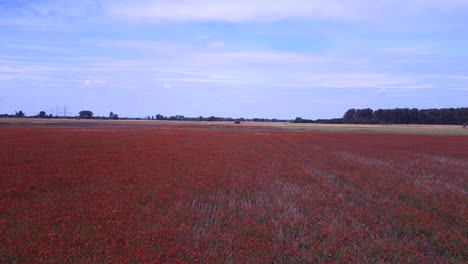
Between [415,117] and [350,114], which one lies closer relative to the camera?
[415,117]

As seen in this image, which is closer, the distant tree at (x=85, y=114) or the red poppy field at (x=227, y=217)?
the red poppy field at (x=227, y=217)

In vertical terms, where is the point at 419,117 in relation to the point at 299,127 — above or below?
above

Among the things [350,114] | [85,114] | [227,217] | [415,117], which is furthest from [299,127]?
[85,114]

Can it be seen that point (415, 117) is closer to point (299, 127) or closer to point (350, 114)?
point (350, 114)

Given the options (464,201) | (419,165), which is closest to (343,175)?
(464,201)

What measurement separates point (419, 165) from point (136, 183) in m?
15.1

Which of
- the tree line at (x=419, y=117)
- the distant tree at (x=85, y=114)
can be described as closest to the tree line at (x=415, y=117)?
the tree line at (x=419, y=117)

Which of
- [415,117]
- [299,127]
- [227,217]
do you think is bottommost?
[299,127]

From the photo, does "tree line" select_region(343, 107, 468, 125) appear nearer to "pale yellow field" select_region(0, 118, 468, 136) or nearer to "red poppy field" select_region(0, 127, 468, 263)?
"pale yellow field" select_region(0, 118, 468, 136)

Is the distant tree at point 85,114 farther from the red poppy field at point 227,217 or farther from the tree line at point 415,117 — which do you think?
the red poppy field at point 227,217

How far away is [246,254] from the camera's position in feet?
20.8

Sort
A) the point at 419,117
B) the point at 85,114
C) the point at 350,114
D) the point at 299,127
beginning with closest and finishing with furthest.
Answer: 1. the point at 299,127
2. the point at 419,117
3. the point at 350,114
4. the point at 85,114

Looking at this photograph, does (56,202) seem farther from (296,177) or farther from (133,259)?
(296,177)

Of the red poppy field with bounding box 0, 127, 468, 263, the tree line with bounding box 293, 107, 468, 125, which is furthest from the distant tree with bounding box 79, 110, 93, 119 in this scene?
the red poppy field with bounding box 0, 127, 468, 263
